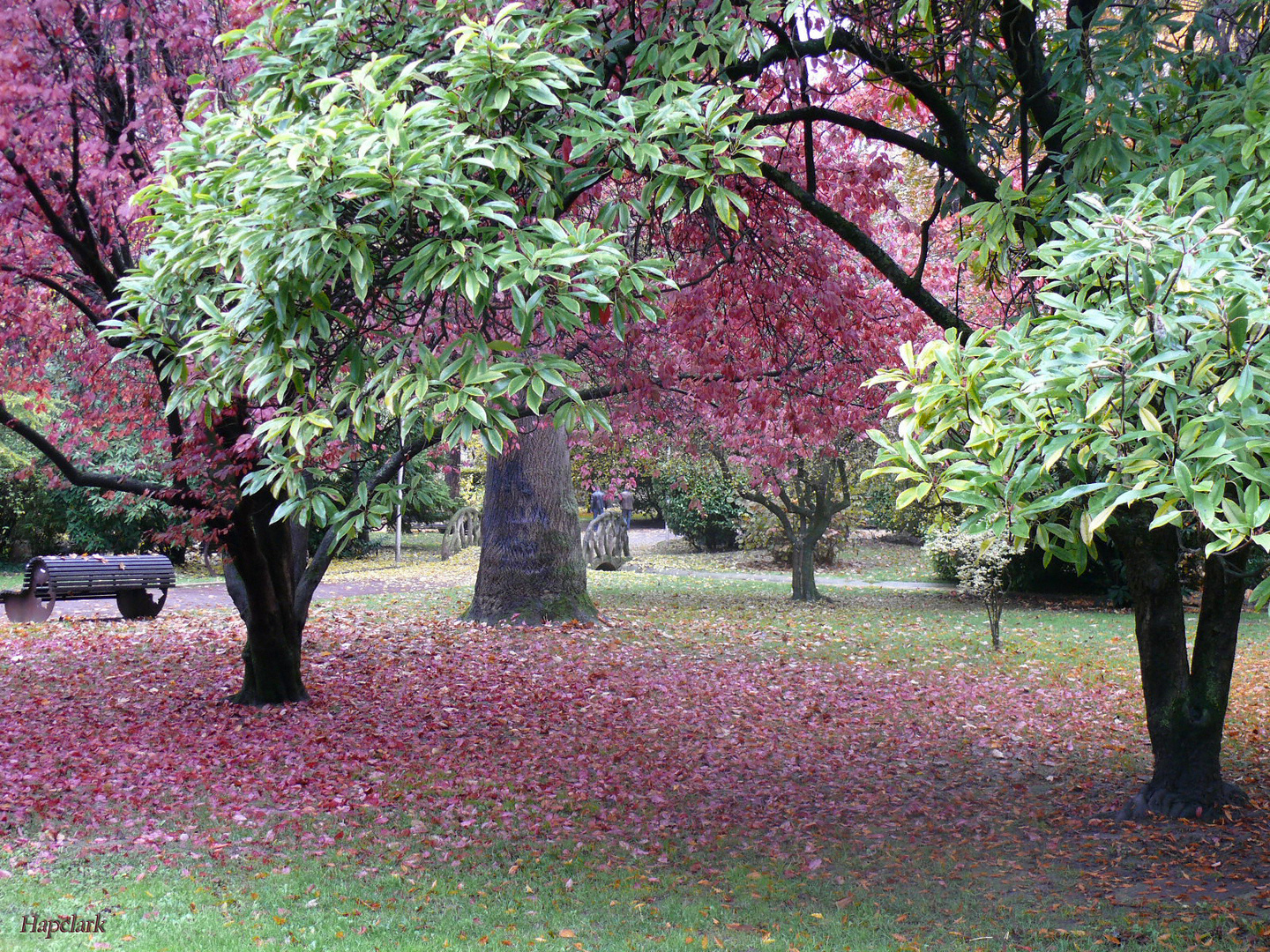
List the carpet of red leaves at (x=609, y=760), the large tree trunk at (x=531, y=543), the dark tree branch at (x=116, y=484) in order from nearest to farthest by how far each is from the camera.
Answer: the carpet of red leaves at (x=609, y=760) → the dark tree branch at (x=116, y=484) → the large tree trunk at (x=531, y=543)

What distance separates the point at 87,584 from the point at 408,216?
35.3 feet

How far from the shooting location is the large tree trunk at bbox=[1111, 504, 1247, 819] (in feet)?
19.2

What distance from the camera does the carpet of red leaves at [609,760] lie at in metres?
5.68

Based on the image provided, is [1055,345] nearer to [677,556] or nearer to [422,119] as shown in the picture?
[422,119]

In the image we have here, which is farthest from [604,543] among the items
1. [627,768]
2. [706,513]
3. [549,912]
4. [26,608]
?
[549,912]

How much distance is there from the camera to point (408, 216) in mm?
3986

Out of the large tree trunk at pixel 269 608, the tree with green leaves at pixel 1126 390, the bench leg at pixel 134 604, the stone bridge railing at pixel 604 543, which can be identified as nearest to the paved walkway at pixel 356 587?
the bench leg at pixel 134 604

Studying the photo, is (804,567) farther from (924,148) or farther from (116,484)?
(116,484)

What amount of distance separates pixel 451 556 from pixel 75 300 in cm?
1770

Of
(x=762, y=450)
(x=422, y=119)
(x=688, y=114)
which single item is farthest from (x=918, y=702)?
(x=422, y=119)

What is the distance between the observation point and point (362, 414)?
3.92 m

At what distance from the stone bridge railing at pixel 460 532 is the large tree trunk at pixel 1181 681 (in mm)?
19744

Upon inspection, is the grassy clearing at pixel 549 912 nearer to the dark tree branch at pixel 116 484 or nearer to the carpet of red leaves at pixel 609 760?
the carpet of red leaves at pixel 609 760

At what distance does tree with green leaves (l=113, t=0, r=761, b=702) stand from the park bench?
8.98 metres
